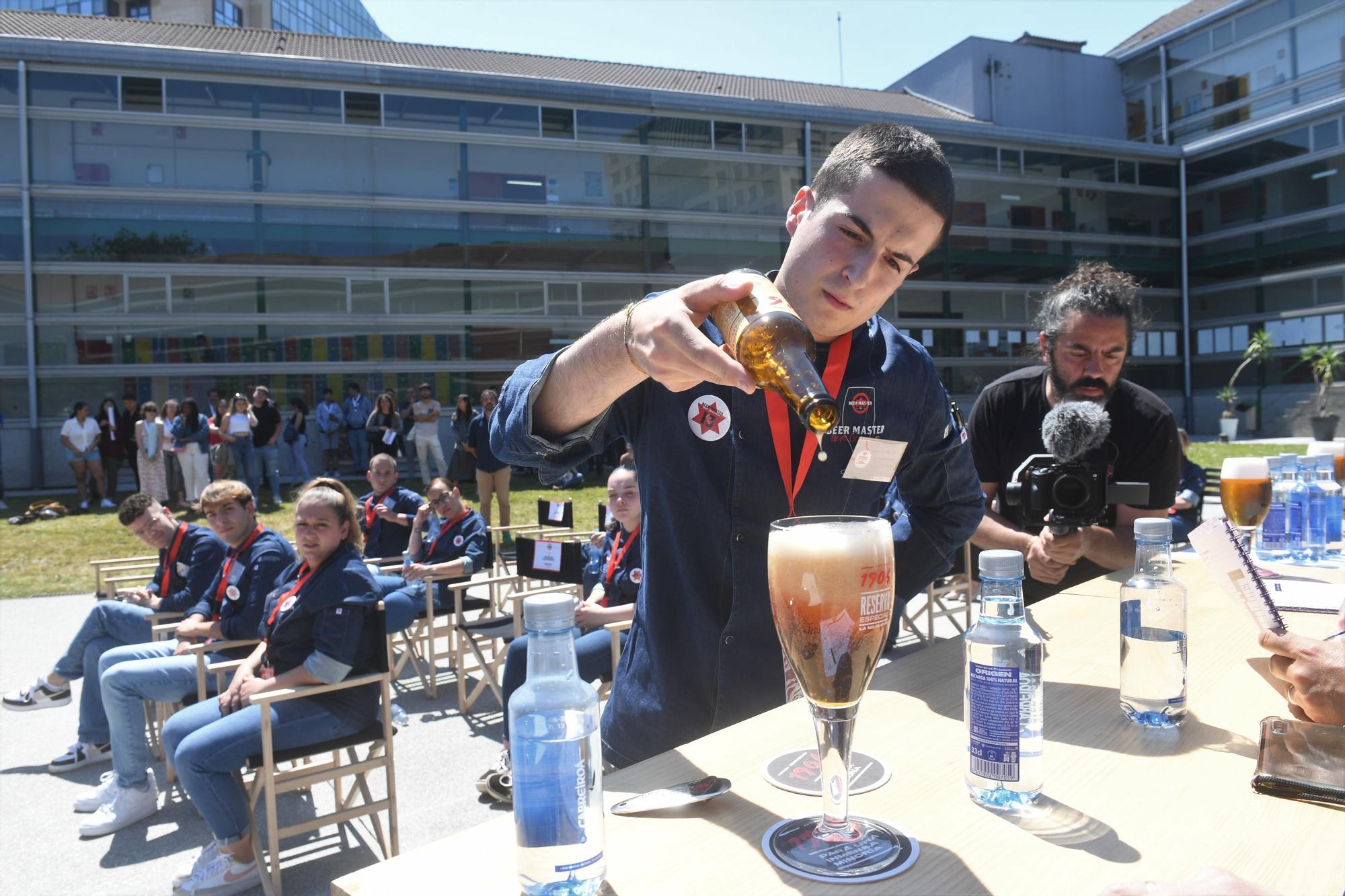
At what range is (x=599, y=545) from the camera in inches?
216

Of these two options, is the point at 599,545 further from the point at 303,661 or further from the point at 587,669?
the point at 303,661

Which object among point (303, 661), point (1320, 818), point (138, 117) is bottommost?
point (303, 661)

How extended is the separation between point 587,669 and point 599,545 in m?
1.47

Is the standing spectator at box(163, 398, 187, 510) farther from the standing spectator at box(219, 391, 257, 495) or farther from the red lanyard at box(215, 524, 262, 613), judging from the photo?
the red lanyard at box(215, 524, 262, 613)

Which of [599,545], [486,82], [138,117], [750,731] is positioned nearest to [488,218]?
[486,82]

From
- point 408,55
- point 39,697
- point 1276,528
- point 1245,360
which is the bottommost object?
point 39,697

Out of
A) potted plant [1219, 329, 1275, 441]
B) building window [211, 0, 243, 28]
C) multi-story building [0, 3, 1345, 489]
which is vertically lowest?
potted plant [1219, 329, 1275, 441]

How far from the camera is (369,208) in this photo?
1936 cm

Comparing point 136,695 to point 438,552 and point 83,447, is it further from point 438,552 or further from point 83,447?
point 83,447

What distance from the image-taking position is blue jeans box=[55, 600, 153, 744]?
A: 14.5 feet

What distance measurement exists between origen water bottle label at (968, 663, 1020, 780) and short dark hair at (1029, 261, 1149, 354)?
6.83 ft

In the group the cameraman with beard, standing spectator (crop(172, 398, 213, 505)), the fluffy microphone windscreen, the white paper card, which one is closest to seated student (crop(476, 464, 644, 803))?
the white paper card

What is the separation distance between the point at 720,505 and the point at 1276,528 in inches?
90.1

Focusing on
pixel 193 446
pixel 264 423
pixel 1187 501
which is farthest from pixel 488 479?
pixel 1187 501
